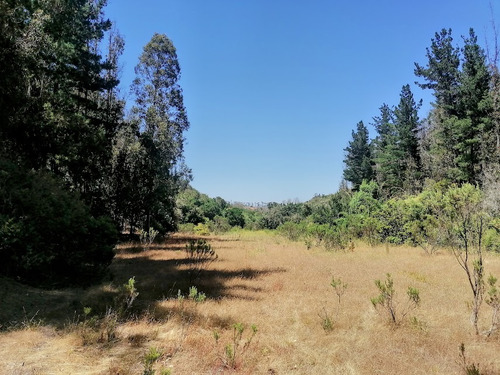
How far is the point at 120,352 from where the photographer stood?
4375 mm

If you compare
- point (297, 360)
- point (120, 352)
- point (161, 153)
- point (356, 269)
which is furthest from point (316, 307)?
point (161, 153)

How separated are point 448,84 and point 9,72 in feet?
114

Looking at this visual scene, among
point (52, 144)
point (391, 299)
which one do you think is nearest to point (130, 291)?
point (391, 299)

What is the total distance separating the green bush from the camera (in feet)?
23.6

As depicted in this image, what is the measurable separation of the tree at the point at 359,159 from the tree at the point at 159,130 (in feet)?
103

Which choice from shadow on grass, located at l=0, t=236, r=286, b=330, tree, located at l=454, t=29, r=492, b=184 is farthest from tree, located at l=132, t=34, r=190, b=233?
tree, located at l=454, t=29, r=492, b=184

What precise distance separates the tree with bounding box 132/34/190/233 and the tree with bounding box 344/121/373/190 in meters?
31.3

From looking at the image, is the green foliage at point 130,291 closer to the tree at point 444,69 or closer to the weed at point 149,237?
the weed at point 149,237

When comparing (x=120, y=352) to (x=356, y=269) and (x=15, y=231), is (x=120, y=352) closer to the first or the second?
(x=15, y=231)

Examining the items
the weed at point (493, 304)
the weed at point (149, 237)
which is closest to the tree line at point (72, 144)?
the weed at point (149, 237)

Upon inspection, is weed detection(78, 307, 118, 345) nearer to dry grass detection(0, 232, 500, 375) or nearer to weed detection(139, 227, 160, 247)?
dry grass detection(0, 232, 500, 375)

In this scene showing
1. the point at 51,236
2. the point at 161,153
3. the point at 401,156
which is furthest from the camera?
the point at 401,156

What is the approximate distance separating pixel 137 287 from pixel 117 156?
1307cm

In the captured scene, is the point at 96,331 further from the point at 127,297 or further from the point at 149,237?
the point at 149,237
